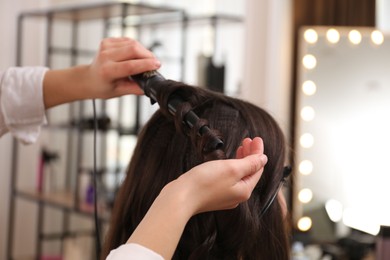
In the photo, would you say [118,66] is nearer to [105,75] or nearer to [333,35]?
[105,75]

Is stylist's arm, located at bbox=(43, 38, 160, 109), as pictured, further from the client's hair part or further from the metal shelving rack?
the metal shelving rack

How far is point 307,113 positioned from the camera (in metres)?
1.83

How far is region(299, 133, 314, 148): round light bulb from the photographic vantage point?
1.83 m

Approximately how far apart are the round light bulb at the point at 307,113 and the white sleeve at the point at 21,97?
1036mm

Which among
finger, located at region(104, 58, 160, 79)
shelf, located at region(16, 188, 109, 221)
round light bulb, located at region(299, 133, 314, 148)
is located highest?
finger, located at region(104, 58, 160, 79)

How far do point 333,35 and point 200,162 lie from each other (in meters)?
1.16

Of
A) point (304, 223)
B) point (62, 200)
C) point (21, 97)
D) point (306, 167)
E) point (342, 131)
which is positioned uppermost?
point (21, 97)

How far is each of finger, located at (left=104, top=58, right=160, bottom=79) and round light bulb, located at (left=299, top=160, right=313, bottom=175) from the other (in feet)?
3.63

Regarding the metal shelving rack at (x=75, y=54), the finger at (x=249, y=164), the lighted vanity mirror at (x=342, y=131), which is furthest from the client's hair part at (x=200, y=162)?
the metal shelving rack at (x=75, y=54)

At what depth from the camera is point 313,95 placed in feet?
6.00

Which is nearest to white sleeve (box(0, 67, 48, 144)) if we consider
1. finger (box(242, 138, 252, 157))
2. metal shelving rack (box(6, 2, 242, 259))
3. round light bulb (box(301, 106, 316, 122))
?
finger (box(242, 138, 252, 157))

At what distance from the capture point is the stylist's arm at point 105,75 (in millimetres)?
782

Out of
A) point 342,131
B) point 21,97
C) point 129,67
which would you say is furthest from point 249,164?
point 342,131

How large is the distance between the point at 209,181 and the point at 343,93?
1310 mm
